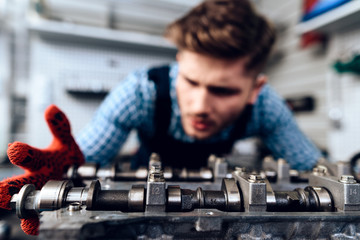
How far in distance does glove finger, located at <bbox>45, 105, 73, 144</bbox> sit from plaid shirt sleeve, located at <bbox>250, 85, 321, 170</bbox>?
1.07 m

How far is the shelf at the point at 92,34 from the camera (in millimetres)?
2211

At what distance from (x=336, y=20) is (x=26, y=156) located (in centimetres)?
223

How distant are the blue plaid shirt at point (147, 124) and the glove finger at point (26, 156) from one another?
1.75ft

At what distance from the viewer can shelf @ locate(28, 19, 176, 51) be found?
2211 millimetres

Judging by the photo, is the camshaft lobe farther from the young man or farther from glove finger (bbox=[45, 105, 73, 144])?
the young man

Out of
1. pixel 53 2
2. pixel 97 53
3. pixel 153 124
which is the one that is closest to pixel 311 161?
pixel 153 124

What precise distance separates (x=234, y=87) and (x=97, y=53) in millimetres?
2199

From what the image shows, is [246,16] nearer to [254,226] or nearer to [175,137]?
[175,137]

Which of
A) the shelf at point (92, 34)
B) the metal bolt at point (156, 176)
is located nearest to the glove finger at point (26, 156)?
the metal bolt at point (156, 176)


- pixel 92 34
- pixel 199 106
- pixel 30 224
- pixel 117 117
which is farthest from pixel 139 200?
pixel 92 34

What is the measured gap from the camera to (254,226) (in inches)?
17.8

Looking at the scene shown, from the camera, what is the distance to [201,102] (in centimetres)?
96

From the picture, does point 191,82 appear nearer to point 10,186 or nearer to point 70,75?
point 10,186

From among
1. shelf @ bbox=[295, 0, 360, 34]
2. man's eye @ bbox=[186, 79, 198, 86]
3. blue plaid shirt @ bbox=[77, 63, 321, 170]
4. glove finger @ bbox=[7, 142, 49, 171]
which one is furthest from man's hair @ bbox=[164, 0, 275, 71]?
shelf @ bbox=[295, 0, 360, 34]
